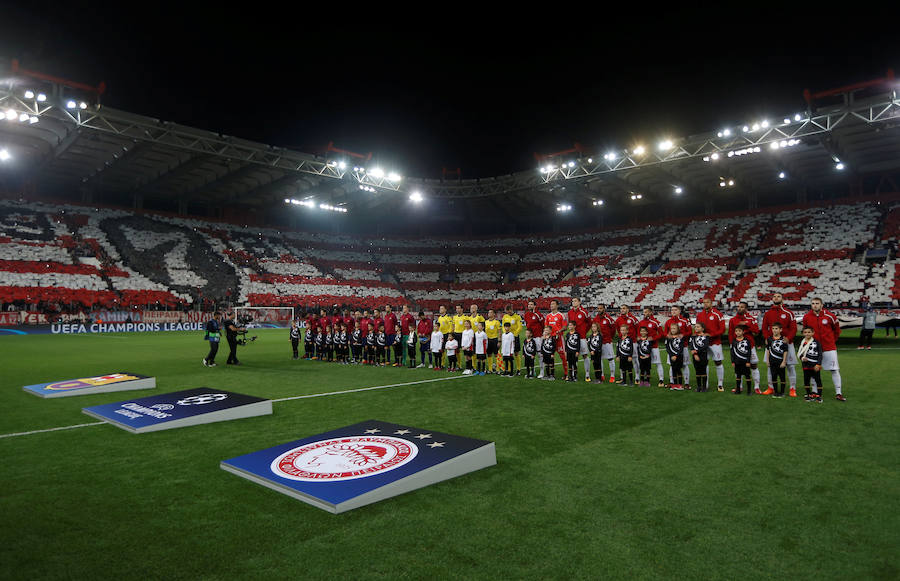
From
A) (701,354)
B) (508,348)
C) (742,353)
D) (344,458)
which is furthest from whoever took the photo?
(508,348)

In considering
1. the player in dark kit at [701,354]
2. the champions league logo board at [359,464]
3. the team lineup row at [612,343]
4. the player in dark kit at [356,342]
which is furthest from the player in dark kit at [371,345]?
the champions league logo board at [359,464]

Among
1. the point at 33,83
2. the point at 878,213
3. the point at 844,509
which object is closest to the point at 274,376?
the point at 844,509

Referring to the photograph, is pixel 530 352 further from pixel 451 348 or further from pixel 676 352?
pixel 676 352

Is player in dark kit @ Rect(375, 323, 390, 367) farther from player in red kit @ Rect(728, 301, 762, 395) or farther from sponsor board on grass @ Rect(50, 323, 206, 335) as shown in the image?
sponsor board on grass @ Rect(50, 323, 206, 335)

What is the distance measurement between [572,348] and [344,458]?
289 inches

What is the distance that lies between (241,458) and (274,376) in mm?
7414

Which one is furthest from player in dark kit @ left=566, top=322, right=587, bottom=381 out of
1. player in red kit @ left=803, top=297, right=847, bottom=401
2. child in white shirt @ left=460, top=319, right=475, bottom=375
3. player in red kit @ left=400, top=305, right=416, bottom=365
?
player in red kit @ left=400, top=305, right=416, bottom=365

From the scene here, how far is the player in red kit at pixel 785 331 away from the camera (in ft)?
29.4

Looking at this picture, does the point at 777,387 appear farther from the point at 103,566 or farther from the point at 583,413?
the point at 103,566

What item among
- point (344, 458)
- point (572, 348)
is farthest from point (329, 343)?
point (344, 458)

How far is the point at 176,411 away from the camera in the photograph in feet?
22.9

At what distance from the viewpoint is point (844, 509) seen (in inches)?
153

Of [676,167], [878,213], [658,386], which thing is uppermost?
[676,167]

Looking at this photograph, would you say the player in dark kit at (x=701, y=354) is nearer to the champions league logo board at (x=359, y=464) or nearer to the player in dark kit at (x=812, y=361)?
the player in dark kit at (x=812, y=361)
